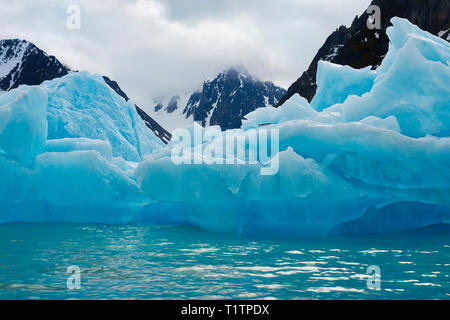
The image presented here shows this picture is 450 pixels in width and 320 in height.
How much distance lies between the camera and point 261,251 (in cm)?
718

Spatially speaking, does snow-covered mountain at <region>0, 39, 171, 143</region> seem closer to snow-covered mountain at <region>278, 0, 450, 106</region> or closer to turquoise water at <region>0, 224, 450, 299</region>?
snow-covered mountain at <region>278, 0, 450, 106</region>

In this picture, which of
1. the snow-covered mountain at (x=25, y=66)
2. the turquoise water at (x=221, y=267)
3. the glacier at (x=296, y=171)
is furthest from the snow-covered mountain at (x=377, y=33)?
the snow-covered mountain at (x=25, y=66)

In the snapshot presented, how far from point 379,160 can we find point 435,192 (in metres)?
1.42

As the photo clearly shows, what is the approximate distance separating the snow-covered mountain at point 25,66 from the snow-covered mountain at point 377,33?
64237 mm

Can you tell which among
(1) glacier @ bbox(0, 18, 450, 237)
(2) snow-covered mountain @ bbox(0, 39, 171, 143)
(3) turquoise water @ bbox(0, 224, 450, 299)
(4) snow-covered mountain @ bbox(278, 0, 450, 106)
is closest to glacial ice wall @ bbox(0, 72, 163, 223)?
(1) glacier @ bbox(0, 18, 450, 237)

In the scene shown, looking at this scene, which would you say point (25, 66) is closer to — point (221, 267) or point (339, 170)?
point (339, 170)

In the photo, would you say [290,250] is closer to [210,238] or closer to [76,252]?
[210,238]

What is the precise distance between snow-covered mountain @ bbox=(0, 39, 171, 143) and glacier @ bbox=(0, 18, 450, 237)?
119463mm

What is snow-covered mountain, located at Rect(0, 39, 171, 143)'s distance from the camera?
137500 millimetres

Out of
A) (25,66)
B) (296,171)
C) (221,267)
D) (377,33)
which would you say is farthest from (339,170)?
(25,66)

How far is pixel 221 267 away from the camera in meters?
5.84

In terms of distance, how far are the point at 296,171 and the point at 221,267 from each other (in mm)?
3064

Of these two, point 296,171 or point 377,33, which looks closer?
point 296,171

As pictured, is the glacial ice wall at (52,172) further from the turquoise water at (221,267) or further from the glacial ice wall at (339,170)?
the turquoise water at (221,267)
